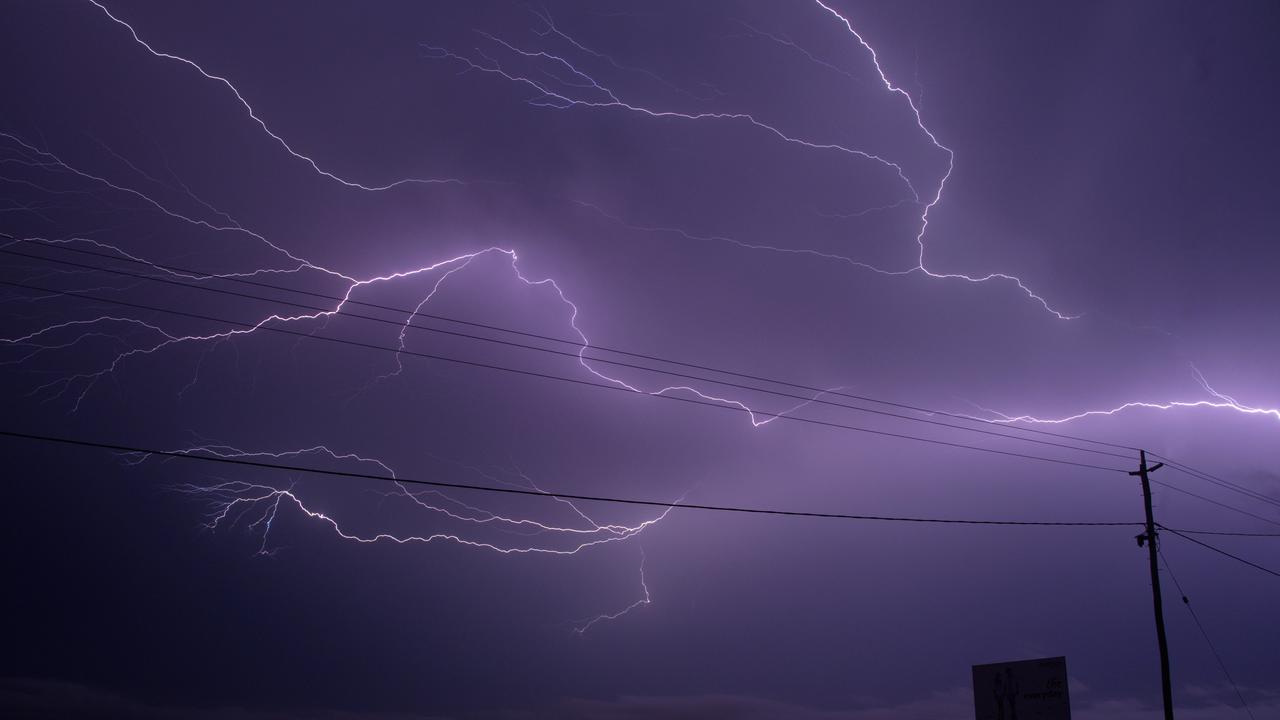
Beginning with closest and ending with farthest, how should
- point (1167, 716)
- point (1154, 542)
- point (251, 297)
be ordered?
point (1167, 716) < point (1154, 542) < point (251, 297)

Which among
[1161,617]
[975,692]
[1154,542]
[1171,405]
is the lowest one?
[975,692]

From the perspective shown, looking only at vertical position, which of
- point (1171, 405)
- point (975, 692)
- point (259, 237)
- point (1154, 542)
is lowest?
point (975, 692)

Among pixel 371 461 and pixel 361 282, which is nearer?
pixel 361 282

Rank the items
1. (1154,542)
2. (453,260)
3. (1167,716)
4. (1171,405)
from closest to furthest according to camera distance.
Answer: (1167,716) → (1154,542) → (453,260) → (1171,405)

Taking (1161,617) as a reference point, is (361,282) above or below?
above

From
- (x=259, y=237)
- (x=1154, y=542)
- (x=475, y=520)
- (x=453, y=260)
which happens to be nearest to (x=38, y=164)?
(x=259, y=237)

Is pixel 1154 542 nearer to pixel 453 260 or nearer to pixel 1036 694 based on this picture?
pixel 1036 694

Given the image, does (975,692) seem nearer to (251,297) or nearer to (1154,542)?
(1154,542)

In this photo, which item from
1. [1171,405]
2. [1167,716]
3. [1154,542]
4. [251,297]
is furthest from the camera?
[1171,405]

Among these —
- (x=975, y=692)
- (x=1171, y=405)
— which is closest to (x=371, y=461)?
(x=975, y=692)
